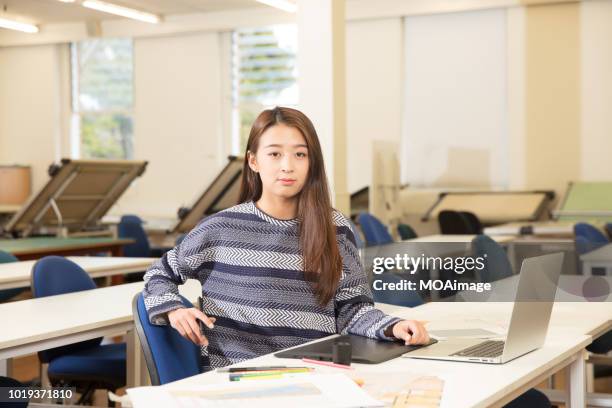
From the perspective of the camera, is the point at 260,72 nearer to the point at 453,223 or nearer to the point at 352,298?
the point at 453,223

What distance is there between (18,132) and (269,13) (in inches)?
173

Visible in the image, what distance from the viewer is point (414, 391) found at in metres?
1.80

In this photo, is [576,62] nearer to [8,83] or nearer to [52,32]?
[52,32]

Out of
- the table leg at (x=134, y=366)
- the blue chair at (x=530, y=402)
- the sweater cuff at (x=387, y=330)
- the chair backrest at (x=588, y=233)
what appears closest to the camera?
the sweater cuff at (x=387, y=330)

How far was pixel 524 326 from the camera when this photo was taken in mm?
2178

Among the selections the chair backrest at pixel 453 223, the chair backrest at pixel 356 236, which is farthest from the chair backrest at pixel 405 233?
the chair backrest at pixel 356 236

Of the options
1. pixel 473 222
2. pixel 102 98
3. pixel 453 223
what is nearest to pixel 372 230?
pixel 453 223

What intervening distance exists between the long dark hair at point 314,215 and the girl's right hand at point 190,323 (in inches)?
13.3

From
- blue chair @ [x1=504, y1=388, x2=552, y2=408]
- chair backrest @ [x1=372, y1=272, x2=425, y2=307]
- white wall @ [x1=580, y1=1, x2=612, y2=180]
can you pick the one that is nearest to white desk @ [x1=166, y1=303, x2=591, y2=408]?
blue chair @ [x1=504, y1=388, x2=552, y2=408]

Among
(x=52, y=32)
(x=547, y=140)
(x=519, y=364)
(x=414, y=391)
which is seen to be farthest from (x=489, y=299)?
(x=52, y=32)

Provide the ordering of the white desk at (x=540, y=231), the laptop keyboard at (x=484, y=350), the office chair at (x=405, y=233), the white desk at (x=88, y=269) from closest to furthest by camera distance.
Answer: the laptop keyboard at (x=484, y=350), the white desk at (x=88, y=269), the white desk at (x=540, y=231), the office chair at (x=405, y=233)

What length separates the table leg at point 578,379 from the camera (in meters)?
2.56

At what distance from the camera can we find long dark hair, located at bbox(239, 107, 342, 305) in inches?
92.0

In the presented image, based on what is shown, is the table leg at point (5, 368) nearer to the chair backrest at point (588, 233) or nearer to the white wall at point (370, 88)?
the chair backrest at point (588, 233)
